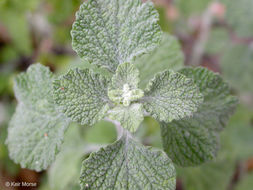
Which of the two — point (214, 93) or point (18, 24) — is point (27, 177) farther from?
point (214, 93)

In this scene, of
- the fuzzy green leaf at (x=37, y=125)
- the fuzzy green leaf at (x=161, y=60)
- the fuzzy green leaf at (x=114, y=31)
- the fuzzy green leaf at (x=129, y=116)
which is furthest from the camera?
the fuzzy green leaf at (x=161, y=60)

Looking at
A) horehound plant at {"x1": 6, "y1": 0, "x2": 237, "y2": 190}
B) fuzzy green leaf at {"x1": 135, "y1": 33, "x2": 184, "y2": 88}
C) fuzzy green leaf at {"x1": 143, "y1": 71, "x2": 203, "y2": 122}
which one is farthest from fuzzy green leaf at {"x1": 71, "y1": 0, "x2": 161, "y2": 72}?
fuzzy green leaf at {"x1": 135, "y1": 33, "x2": 184, "y2": 88}

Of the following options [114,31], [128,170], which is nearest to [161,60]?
[114,31]

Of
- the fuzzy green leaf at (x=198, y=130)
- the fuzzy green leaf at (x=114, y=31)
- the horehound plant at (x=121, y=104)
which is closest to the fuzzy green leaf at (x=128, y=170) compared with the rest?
the horehound plant at (x=121, y=104)

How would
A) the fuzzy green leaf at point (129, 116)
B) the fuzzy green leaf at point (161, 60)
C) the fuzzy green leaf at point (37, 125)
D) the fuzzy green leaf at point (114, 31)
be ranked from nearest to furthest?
the fuzzy green leaf at point (129, 116), the fuzzy green leaf at point (114, 31), the fuzzy green leaf at point (37, 125), the fuzzy green leaf at point (161, 60)

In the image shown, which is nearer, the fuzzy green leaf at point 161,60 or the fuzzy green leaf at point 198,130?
the fuzzy green leaf at point 198,130

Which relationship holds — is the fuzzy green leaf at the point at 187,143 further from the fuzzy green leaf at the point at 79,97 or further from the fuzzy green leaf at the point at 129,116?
the fuzzy green leaf at the point at 79,97

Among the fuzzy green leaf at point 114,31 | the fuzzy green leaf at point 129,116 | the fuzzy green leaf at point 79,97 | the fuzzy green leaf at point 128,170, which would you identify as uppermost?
the fuzzy green leaf at point 114,31

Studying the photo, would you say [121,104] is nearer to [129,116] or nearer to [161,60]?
[129,116]
